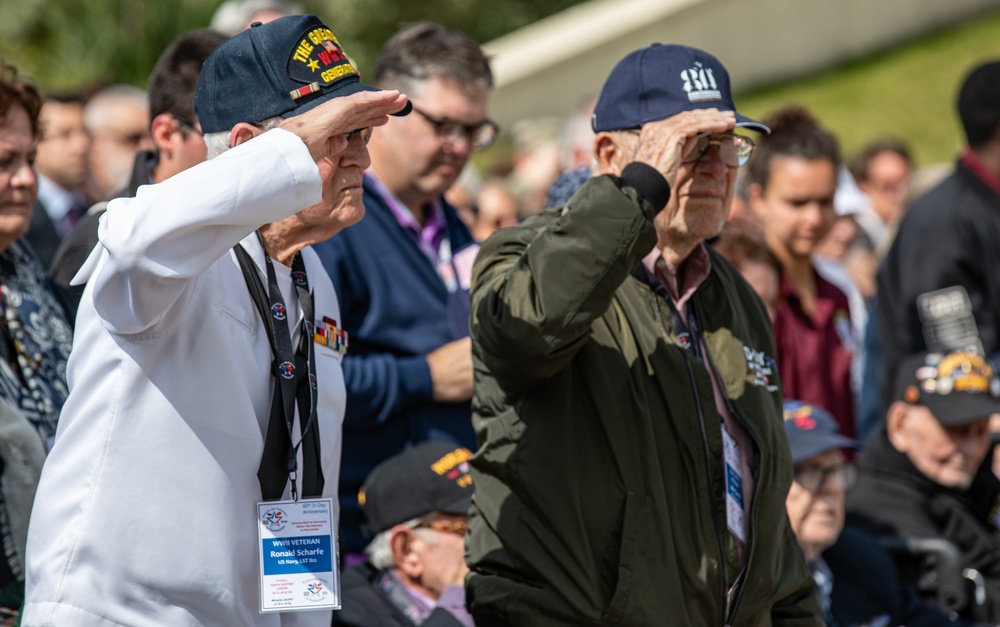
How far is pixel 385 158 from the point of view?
165 inches

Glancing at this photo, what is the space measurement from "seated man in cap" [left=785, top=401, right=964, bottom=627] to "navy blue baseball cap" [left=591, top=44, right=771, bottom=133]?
173 centimetres

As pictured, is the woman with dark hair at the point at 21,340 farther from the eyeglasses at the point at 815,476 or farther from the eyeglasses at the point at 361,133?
the eyeglasses at the point at 815,476

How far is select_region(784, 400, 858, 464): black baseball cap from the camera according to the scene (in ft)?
14.6

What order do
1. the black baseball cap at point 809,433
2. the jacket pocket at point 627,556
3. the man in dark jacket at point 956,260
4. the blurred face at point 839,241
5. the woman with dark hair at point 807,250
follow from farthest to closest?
the blurred face at point 839,241 < the man in dark jacket at point 956,260 < the woman with dark hair at point 807,250 < the black baseball cap at point 809,433 < the jacket pocket at point 627,556

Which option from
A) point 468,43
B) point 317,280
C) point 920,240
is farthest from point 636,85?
point 920,240

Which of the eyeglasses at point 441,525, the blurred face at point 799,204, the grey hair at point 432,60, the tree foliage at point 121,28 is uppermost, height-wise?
the tree foliage at point 121,28

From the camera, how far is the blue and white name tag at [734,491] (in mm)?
2891

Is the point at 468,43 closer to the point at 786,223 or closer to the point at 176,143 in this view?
the point at 176,143

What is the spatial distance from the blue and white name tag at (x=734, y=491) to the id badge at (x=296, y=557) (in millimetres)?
872

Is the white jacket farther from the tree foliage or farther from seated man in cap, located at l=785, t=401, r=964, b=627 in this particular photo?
the tree foliage

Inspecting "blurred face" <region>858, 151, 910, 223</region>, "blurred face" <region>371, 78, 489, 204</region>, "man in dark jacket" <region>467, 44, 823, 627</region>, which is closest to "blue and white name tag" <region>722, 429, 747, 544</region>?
"man in dark jacket" <region>467, 44, 823, 627</region>

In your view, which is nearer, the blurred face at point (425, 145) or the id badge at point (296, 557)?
the id badge at point (296, 557)

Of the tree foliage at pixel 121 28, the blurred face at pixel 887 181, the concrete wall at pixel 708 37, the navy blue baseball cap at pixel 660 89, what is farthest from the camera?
the concrete wall at pixel 708 37

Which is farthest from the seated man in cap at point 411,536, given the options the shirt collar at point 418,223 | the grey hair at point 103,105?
the grey hair at point 103,105
